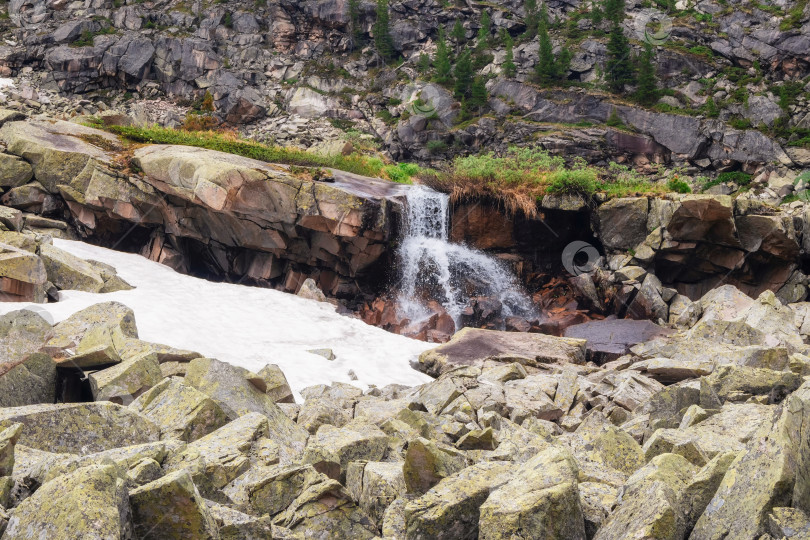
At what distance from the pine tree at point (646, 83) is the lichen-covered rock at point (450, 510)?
1993 inches

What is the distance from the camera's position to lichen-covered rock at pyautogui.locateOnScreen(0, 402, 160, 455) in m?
4.58

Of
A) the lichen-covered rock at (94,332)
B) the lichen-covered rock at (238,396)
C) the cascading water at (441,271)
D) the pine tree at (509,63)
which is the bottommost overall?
the cascading water at (441,271)

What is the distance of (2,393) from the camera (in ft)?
19.4

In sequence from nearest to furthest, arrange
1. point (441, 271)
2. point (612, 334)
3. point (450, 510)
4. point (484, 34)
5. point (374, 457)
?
point (450, 510)
point (374, 457)
point (612, 334)
point (441, 271)
point (484, 34)

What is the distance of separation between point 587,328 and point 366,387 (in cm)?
846

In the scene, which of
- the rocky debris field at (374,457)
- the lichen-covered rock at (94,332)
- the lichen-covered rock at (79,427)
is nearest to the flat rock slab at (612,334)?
the rocky debris field at (374,457)

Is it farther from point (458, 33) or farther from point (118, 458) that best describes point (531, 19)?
point (118, 458)

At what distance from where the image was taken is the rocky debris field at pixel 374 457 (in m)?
2.97

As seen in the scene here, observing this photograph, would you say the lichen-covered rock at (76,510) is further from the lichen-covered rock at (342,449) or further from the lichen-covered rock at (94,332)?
the lichen-covered rock at (94,332)

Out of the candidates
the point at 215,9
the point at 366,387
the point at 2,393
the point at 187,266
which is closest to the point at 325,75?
the point at 215,9

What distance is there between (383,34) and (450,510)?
59410 millimetres

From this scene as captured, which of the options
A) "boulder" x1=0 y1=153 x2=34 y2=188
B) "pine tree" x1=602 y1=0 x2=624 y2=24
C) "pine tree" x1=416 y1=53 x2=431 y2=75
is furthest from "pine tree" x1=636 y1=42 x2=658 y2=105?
"boulder" x1=0 y1=153 x2=34 y2=188

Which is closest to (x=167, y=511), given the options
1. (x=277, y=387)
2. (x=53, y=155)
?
(x=277, y=387)

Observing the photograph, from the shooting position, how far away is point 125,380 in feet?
22.8
